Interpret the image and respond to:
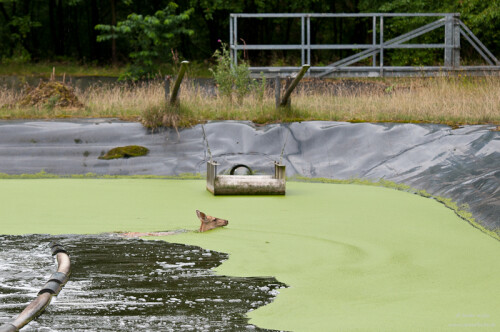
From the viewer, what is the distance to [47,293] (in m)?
4.05

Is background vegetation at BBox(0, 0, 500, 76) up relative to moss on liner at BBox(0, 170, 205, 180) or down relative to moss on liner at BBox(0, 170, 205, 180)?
up

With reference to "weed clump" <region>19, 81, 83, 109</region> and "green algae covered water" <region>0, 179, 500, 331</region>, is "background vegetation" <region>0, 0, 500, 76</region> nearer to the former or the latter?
"weed clump" <region>19, 81, 83, 109</region>

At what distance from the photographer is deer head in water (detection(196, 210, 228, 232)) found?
5918mm

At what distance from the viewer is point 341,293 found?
4246 millimetres

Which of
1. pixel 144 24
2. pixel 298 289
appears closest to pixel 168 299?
pixel 298 289

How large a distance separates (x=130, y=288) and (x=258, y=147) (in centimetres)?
574

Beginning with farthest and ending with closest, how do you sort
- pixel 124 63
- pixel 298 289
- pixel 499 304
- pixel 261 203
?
1. pixel 124 63
2. pixel 261 203
3. pixel 298 289
4. pixel 499 304

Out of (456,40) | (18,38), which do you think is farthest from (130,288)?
(18,38)

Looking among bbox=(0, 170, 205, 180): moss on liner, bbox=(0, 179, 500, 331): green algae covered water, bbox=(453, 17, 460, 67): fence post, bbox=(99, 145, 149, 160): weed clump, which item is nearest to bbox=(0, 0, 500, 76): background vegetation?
bbox=(453, 17, 460, 67): fence post

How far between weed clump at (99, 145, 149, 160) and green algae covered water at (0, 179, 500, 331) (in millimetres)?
933

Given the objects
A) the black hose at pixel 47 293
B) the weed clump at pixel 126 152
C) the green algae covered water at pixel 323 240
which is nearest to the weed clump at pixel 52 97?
the weed clump at pixel 126 152

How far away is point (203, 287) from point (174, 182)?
4.70 m

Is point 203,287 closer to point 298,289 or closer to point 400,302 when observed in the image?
point 298,289

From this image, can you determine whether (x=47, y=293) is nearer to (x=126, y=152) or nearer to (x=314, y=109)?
(x=126, y=152)
